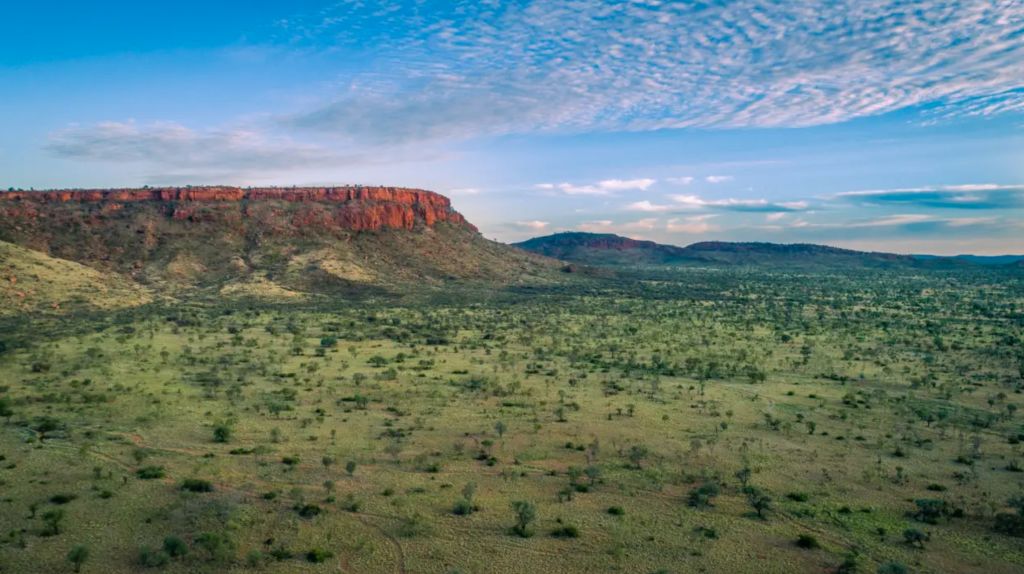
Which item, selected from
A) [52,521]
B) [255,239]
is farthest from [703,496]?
[255,239]

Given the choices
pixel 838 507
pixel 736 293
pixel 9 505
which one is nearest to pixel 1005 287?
pixel 736 293

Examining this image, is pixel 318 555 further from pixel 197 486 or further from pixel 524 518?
pixel 197 486

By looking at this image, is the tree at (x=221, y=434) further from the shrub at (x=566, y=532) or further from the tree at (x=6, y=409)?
the shrub at (x=566, y=532)

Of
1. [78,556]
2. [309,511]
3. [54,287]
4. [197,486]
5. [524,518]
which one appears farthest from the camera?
[54,287]

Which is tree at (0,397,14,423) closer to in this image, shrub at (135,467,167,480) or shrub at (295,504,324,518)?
shrub at (135,467,167,480)

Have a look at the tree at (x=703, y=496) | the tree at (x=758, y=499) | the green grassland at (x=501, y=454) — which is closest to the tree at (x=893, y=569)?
the green grassland at (x=501, y=454)

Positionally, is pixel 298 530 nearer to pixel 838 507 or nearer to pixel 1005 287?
pixel 838 507
